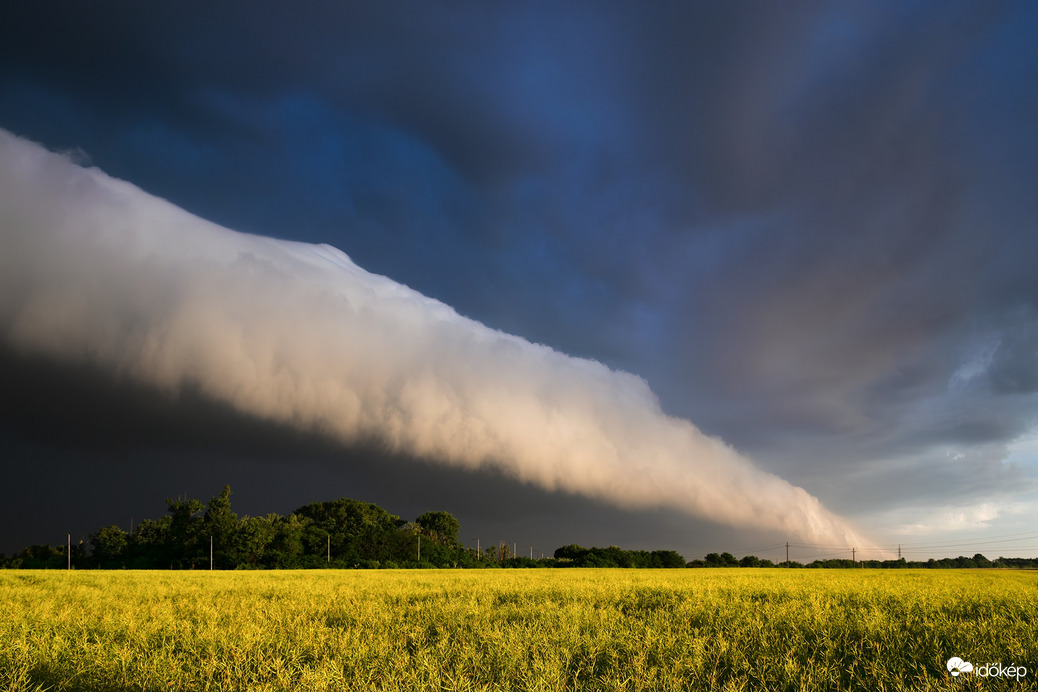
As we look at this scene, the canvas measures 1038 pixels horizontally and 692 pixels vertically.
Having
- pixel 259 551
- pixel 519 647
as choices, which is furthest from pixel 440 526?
pixel 519 647

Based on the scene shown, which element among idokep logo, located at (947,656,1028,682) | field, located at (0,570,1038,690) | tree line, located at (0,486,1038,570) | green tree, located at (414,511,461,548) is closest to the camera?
field, located at (0,570,1038,690)

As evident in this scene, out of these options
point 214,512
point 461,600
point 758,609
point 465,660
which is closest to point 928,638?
point 758,609

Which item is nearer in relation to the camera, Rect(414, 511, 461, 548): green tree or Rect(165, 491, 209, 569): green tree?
Rect(165, 491, 209, 569): green tree

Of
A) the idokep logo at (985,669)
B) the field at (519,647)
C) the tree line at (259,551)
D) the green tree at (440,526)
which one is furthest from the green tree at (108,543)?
the idokep logo at (985,669)

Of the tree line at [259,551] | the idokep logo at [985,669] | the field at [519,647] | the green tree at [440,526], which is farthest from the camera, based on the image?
the green tree at [440,526]

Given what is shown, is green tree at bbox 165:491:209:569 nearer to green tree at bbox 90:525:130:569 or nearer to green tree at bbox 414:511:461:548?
green tree at bbox 90:525:130:569

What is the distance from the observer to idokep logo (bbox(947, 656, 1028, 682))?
795 cm

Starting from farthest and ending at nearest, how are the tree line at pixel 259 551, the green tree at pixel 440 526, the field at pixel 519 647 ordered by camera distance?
the green tree at pixel 440 526 → the tree line at pixel 259 551 → the field at pixel 519 647

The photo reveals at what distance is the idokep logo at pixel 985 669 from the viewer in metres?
7.95

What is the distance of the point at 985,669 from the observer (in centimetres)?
819

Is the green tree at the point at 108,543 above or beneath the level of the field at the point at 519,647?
beneath

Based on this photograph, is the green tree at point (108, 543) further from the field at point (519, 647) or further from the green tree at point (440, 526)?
the field at point (519, 647)

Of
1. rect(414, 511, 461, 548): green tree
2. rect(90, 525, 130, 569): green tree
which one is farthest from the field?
rect(414, 511, 461, 548): green tree

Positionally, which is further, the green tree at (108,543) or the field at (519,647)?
the green tree at (108,543)
